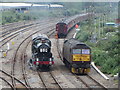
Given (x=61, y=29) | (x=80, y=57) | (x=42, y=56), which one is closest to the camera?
(x=80, y=57)

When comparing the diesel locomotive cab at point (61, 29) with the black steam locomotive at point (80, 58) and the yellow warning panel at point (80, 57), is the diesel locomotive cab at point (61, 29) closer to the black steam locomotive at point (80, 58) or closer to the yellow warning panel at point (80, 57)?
the black steam locomotive at point (80, 58)

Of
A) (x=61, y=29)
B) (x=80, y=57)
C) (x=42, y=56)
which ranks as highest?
(x=80, y=57)

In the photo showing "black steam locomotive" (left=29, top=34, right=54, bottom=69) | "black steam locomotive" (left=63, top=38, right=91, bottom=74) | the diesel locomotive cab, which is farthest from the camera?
the diesel locomotive cab

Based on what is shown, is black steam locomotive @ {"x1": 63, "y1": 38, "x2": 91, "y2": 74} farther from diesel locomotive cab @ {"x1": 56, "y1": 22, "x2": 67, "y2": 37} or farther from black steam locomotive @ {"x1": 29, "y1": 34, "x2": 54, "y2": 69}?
diesel locomotive cab @ {"x1": 56, "y1": 22, "x2": 67, "y2": 37}

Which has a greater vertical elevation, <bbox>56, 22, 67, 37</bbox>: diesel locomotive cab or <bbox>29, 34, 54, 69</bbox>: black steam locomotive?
<bbox>29, 34, 54, 69</bbox>: black steam locomotive

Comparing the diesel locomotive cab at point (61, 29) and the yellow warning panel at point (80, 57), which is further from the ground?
the yellow warning panel at point (80, 57)

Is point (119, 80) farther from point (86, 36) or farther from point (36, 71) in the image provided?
point (86, 36)

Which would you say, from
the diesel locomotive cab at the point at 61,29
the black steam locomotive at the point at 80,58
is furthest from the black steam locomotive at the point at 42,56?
the diesel locomotive cab at the point at 61,29

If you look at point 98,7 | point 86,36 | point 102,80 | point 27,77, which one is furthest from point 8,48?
point 98,7

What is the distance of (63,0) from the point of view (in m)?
68.2

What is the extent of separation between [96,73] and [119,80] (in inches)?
130

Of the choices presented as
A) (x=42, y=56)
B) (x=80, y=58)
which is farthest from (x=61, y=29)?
(x=80, y=58)

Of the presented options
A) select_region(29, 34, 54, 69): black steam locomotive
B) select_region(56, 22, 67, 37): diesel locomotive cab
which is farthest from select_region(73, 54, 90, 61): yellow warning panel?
select_region(56, 22, 67, 37): diesel locomotive cab

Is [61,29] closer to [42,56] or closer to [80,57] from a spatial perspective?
[42,56]
